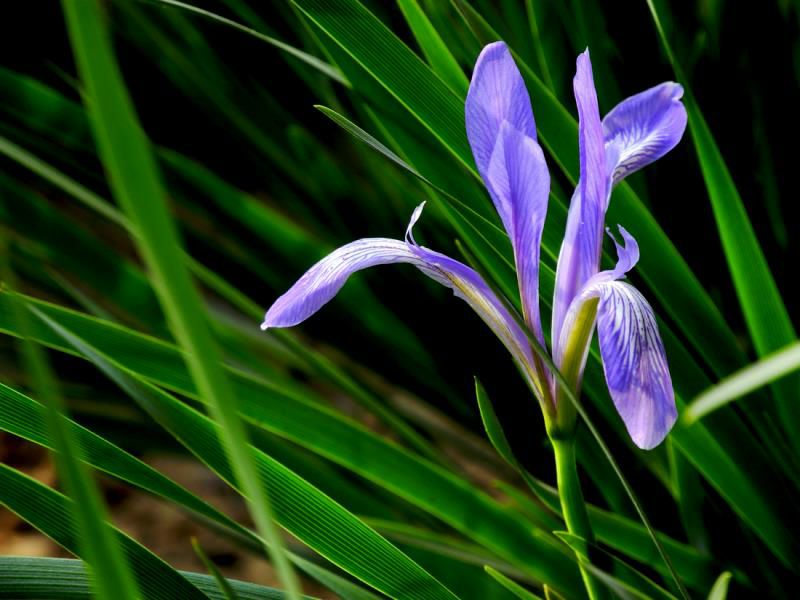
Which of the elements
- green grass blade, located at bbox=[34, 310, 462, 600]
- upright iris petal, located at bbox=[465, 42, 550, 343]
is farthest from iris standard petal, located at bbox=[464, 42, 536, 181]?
green grass blade, located at bbox=[34, 310, 462, 600]

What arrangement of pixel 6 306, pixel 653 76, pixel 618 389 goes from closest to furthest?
pixel 618 389 < pixel 6 306 < pixel 653 76

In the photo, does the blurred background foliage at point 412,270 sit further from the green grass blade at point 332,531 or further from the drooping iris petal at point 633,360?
the drooping iris petal at point 633,360

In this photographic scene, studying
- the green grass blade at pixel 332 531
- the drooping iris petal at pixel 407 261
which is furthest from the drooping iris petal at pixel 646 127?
the green grass blade at pixel 332 531

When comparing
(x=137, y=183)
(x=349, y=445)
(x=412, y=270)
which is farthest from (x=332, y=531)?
(x=412, y=270)

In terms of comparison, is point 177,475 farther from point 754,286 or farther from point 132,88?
point 754,286

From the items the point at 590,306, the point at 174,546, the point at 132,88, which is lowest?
the point at 590,306

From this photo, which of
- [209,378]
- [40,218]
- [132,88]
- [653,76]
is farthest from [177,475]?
[209,378]

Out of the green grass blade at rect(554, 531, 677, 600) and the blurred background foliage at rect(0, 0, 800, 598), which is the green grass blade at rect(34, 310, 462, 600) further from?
the green grass blade at rect(554, 531, 677, 600)

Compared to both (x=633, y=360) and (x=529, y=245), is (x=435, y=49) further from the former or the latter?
(x=633, y=360)
